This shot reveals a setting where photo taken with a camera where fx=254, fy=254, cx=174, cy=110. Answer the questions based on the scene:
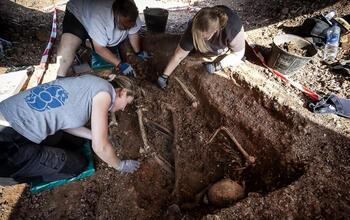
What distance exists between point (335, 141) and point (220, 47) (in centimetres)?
184

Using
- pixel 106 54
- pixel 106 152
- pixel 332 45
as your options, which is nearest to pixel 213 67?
pixel 106 54

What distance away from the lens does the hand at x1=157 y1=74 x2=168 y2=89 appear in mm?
3877

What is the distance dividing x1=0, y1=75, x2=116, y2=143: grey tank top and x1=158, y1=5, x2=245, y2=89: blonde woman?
1249 mm

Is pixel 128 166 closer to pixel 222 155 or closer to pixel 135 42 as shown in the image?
pixel 222 155

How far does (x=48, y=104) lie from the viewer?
2.46m

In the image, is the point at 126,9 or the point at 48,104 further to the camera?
the point at 126,9

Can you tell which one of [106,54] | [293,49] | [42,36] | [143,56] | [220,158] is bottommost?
[220,158]

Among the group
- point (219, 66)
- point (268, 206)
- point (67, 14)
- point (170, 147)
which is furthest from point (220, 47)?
point (67, 14)

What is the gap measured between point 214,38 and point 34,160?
2534 millimetres

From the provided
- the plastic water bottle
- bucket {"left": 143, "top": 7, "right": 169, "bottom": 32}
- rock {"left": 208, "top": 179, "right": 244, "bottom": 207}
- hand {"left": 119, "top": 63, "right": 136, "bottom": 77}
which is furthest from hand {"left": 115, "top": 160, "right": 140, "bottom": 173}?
the plastic water bottle

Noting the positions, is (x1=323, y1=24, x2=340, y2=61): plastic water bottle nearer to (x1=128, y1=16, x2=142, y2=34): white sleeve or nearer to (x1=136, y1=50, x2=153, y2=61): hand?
(x1=136, y1=50, x2=153, y2=61): hand

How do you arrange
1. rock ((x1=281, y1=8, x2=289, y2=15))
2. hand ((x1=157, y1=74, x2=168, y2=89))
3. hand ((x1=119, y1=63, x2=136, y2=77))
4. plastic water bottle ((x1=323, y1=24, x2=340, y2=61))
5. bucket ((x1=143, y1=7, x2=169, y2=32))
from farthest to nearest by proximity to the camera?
rock ((x1=281, y1=8, x2=289, y2=15)), bucket ((x1=143, y1=7, x2=169, y2=32)), hand ((x1=119, y1=63, x2=136, y2=77)), plastic water bottle ((x1=323, y1=24, x2=340, y2=61)), hand ((x1=157, y1=74, x2=168, y2=89))

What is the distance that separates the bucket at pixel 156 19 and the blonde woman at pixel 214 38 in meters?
1.50

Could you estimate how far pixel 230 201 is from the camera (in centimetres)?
283
